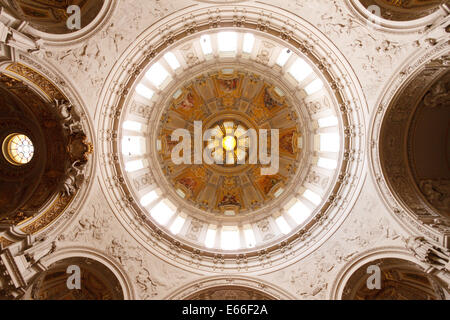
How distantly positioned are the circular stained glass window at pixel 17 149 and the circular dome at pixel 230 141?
13.0 feet

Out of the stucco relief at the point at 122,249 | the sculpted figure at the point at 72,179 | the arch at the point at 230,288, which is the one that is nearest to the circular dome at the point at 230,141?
the stucco relief at the point at 122,249

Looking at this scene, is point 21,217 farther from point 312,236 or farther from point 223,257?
point 312,236

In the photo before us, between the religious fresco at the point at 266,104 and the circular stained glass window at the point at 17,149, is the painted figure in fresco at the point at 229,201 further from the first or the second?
the circular stained glass window at the point at 17,149

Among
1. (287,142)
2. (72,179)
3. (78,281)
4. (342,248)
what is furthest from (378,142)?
(78,281)

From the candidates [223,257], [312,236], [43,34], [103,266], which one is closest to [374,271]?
[312,236]

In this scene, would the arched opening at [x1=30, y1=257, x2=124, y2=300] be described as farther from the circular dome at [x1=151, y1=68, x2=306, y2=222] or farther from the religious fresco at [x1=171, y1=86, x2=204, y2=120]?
the religious fresco at [x1=171, y1=86, x2=204, y2=120]

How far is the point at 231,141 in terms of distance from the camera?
22891 millimetres

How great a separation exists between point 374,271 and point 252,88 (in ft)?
43.6

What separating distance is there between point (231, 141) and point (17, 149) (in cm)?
1349

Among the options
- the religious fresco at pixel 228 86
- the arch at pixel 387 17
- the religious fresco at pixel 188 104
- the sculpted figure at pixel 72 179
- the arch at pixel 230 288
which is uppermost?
the religious fresco at pixel 228 86

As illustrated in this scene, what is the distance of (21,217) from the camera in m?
11.9

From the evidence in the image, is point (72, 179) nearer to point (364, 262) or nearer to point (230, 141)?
point (230, 141)

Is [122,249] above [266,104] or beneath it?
beneath

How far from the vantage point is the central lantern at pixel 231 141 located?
2038 cm
